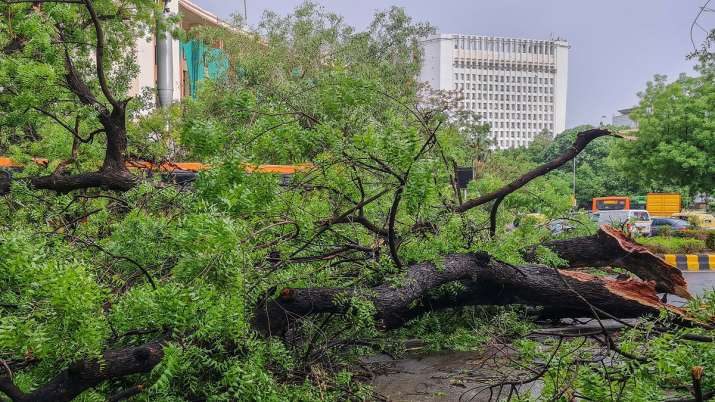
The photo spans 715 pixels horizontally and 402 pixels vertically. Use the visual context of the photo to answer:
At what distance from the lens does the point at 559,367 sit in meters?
2.82

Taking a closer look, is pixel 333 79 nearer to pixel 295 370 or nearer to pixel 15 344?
pixel 295 370

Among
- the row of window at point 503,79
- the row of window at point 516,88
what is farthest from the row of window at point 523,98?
the row of window at point 503,79

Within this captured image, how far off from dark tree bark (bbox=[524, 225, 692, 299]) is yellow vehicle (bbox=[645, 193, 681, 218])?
30.8 meters

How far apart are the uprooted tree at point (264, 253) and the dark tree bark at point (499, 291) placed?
0.05ft

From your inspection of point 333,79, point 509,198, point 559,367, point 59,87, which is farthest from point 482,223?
point 59,87

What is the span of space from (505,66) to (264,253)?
10547 centimetres

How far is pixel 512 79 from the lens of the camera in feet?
348

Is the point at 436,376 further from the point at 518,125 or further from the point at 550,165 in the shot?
the point at 518,125

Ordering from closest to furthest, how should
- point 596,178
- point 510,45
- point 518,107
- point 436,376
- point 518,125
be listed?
point 436,376 < point 596,178 < point 510,45 < point 518,107 < point 518,125

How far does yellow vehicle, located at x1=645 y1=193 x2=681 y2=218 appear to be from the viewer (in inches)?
1330

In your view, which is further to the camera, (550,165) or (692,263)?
(692,263)

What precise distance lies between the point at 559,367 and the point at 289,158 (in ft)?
6.98

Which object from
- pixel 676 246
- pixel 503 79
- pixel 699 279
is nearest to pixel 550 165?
pixel 699 279

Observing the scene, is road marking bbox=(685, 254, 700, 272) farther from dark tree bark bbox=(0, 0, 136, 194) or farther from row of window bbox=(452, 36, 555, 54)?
row of window bbox=(452, 36, 555, 54)
